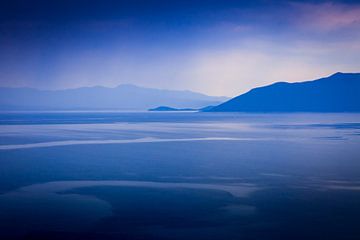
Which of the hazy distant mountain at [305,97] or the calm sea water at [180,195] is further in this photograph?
the hazy distant mountain at [305,97]

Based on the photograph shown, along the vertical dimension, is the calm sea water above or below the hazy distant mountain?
below

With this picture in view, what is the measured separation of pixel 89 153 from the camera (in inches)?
912

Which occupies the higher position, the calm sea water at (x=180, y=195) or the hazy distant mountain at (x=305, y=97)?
the hazy distant mountain at (x=305, y=97)

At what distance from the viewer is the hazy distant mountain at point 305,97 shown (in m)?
154

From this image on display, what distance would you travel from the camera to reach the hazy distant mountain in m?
154

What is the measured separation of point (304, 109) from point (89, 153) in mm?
137948

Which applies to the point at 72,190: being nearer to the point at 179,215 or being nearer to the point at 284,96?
the point at 179,215

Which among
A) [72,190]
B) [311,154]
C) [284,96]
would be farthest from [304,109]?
[72,190]

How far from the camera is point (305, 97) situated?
549ft

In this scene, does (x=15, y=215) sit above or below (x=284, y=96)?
below

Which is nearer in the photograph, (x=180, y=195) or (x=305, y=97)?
(x=180, y=195)

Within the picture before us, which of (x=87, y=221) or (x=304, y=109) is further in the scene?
(x=304, y=109)

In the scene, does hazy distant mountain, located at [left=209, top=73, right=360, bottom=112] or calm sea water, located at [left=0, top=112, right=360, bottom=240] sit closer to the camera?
calm sea water, located at [left=0, top=112, right=360, bottom=240]

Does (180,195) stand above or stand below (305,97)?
below
